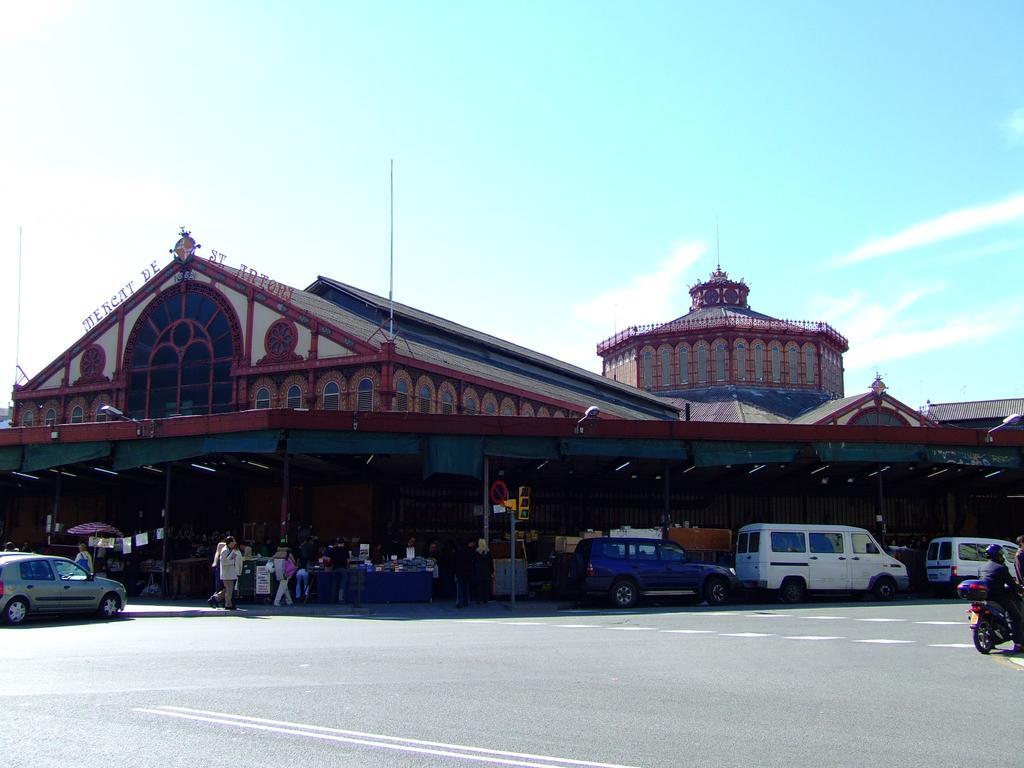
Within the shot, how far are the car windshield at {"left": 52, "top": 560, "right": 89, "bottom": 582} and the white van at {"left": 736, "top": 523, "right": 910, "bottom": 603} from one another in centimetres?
1497

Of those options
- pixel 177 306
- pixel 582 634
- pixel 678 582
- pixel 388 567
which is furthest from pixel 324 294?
pixel 582 634

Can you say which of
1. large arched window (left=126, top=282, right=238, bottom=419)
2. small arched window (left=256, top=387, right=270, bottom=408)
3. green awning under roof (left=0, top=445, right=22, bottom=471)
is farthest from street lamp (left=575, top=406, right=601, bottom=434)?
large arched window (left=126, top=282, right=238, bottom=419)

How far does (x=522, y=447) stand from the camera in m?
26.3

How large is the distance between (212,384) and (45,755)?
32.8m

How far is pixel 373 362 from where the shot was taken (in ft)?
115

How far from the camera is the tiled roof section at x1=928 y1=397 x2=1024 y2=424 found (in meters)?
74.3

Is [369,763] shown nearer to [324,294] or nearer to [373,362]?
[373,362]

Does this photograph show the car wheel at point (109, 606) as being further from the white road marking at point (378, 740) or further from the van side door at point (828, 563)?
the van side door at point (828, 563)

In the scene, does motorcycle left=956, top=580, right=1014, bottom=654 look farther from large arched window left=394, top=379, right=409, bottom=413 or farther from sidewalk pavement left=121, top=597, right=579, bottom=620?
large arched window left=394, top=379, right=409, bottom=413

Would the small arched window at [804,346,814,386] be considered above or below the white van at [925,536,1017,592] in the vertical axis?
above

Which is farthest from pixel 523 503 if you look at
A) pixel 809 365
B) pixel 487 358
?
pixel 809 365

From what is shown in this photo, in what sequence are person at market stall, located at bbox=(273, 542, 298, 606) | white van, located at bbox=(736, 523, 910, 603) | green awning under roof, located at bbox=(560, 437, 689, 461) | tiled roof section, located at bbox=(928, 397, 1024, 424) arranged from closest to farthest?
person at market stall, located at bbox=(273, 542, 298, 606) → white van, located at bbox=(736, 523, 910, 603) → green awning under roof, located at bbox=(560, 437, 689, 461) → tiled roof section, located at bbox=(928, 397, 1024, 424)

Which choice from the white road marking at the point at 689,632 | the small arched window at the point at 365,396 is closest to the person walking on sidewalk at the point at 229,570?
the white road marking at the point at 689,632

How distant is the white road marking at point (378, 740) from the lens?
693cm
